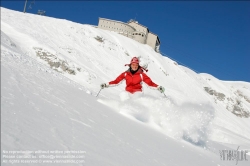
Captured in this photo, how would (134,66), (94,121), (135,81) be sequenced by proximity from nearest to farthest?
(94,121) → (135,81) → (134,66)

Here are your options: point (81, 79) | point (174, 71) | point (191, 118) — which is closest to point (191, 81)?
point (174, 71)

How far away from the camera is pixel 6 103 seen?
2867 millimetres

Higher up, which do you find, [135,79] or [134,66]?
[134,66]

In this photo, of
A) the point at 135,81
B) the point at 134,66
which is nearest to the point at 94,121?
the point at 135,81

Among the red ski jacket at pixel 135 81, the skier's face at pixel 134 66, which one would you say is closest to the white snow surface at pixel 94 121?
the red ski jacket at pixel 135 81

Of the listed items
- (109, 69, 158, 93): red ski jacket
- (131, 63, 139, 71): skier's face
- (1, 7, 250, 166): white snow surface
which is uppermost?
(131, 63, 139, 71): skier's face

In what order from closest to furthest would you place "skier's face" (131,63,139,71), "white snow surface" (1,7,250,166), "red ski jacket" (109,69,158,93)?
1. "white snow surface" (1,7,250,166)
2. "red ski jacket" (109,69,158,93)
3. "skier's face" (131,63,139,71)

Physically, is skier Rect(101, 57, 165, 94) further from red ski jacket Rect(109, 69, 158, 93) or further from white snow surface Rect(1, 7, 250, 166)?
white snow surface Rect(1, 7, 250, 166)

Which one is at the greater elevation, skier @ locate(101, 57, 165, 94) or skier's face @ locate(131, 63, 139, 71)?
skier's face @ locate(131, 63, 139, 71)

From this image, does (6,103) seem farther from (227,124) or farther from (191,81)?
(191,81)

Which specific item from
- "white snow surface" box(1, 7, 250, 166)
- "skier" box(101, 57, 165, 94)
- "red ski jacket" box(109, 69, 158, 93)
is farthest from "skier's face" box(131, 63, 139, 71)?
"white snow surface" box(1, 7, 250, 166)

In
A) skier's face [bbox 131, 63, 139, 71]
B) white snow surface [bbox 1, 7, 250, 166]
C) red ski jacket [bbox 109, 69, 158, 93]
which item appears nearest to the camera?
white snow surface [bbox 1, 7, 250, 166]

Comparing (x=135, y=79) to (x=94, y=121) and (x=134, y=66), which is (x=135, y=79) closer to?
(x=134, y=66)

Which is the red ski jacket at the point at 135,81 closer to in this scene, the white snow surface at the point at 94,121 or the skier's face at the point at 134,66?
the skier's face at the point at 134,66
